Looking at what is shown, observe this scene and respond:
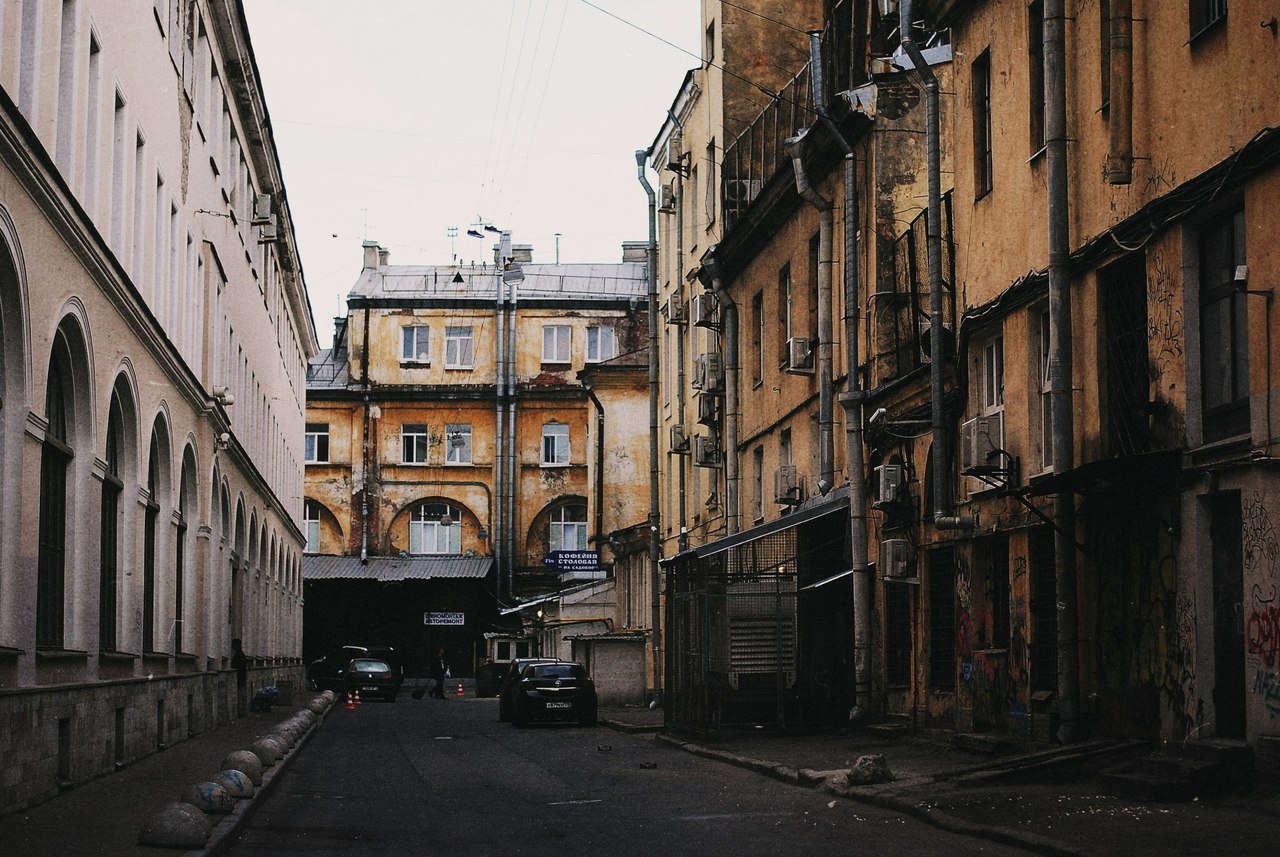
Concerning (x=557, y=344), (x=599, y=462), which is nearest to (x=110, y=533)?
(x=599, y=462)

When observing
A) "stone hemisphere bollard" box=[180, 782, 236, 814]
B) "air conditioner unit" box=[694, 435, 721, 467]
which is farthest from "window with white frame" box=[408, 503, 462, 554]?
"stone hemisphere bollard" box=[180, 782, 236, 814]

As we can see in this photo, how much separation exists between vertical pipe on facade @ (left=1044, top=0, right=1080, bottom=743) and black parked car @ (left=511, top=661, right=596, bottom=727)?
1823 centimetres

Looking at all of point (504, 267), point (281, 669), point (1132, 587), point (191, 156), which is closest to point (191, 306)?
point (191, 156)

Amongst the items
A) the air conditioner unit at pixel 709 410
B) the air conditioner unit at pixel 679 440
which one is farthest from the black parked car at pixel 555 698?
the air conditioner unit at pixel 679 440

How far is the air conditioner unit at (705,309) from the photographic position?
34.9 meters

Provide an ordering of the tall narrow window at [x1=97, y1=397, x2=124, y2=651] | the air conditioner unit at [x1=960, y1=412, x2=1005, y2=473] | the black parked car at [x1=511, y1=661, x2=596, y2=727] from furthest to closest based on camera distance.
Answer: the black parked car at [x1=511, y1=661, x2=596, y2=727]
the tall narrow window at [x1=97, y1=397, x2=124, y2=651]
the air conditioner unit at [x1=960, y1=412, x2=1005, y2=473]

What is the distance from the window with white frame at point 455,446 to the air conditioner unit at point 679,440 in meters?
31.4

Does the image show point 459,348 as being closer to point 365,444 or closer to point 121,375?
point 365,444

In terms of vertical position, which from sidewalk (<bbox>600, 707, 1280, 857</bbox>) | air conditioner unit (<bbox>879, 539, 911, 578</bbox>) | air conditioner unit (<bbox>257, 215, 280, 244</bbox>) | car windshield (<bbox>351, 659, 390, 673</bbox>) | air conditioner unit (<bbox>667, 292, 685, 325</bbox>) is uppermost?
air conditioner unit (<bbox>257, 215, 280, 244</bbox>)

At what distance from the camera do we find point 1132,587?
15445 millimetres

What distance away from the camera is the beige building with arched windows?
594 inches

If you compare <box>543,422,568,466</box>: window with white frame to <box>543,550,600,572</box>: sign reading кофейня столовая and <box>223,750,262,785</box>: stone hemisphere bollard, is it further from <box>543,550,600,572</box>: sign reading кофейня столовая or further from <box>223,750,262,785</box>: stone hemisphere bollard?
<box>223,750,262,785</box>: stone hemisphere bollard

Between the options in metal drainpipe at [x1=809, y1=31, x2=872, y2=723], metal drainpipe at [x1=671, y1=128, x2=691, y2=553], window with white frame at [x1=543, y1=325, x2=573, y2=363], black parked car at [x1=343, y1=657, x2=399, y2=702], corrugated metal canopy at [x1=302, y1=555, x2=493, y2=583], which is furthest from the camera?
window with white frame at [x1=543, y1=325, x2=573, y2=363]

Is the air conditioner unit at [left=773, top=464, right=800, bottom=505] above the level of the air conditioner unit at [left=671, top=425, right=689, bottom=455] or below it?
below
